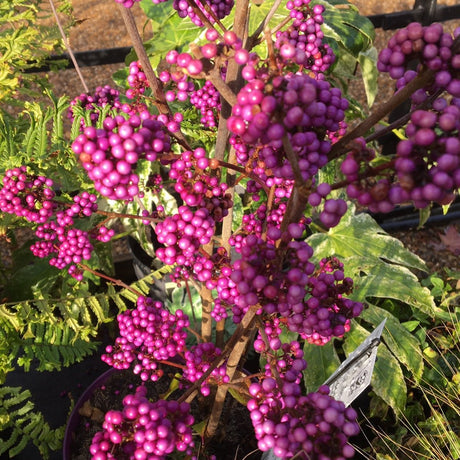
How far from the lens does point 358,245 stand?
6.14 feet

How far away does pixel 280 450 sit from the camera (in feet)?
2.15

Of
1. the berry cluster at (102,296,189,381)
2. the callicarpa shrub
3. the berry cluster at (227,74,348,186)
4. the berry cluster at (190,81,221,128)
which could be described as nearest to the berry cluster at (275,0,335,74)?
the callicarpa shrub

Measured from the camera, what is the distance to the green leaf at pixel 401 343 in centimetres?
156

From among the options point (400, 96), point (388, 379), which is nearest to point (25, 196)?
point (400, 96)

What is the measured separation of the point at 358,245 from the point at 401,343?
17.2 inches

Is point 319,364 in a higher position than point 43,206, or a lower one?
lower

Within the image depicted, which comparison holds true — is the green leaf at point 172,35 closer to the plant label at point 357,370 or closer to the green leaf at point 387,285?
the green leaf at point 387,285

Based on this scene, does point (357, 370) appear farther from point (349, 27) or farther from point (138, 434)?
point (349, 27)

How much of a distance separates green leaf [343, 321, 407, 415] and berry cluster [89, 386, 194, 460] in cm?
98

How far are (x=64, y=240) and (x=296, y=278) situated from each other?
24.6 inches

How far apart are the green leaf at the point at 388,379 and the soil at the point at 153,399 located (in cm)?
45

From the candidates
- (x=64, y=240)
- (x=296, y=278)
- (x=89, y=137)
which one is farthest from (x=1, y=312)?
(x=296, y=278)

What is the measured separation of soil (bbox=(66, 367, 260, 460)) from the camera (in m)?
1.41

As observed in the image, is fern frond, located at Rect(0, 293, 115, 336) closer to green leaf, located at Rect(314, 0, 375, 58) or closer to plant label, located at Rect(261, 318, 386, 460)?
plant label, located at Rect(261, 318, 386, 460)
